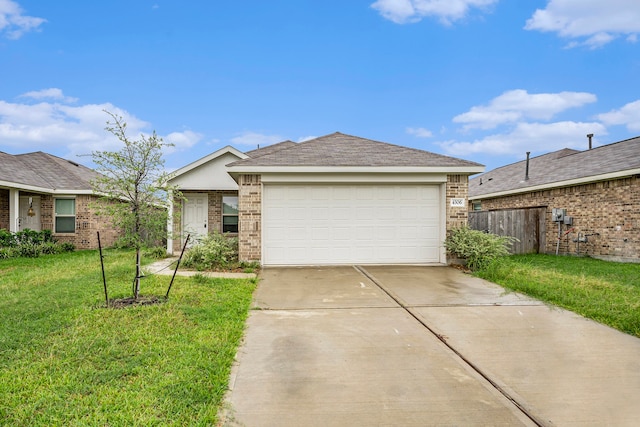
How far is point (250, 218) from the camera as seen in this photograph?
9664 mm

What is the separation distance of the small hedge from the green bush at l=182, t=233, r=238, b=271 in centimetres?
703

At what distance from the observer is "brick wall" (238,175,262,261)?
379 inches

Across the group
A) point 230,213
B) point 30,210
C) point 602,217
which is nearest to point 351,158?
point 230,213

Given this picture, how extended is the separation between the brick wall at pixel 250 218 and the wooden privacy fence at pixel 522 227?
10.1 metres

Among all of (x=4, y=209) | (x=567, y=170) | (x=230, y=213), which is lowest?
(x=230, y=213)

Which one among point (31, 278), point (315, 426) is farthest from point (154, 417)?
point (31, 278)

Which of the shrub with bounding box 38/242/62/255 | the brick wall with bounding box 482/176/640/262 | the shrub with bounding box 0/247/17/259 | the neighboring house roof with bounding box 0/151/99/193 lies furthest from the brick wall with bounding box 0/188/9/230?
the brick wall with bounding box 482/176/640/262

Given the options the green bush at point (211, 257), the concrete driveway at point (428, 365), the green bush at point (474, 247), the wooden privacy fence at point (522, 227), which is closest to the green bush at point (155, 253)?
the green bush at point (211, 257)

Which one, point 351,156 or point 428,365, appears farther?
point 351,156

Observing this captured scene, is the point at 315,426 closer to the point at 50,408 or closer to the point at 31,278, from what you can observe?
the point at 50,408

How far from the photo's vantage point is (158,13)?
12.3 meters

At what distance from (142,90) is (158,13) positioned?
284cm

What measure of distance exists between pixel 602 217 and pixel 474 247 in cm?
665

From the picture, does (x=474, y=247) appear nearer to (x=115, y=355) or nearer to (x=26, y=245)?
(x=115, y=355)
